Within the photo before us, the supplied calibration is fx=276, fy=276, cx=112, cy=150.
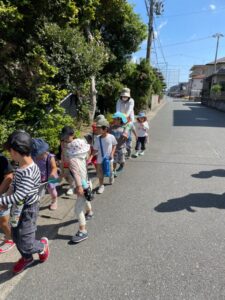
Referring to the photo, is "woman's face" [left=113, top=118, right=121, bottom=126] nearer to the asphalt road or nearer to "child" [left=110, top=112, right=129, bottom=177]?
"child" [left=110, top=112, right=129, bottom=177]

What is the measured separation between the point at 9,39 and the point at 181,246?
15.7ft

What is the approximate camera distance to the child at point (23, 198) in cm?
250

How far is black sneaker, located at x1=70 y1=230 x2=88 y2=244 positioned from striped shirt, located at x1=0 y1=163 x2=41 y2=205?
1.01 m

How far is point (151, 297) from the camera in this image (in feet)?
8.07

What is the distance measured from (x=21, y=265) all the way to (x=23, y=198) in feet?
2.61

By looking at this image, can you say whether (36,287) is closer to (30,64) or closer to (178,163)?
(30,64)

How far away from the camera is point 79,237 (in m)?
3.37

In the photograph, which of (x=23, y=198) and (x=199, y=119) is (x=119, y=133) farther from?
(x=199, y=119)

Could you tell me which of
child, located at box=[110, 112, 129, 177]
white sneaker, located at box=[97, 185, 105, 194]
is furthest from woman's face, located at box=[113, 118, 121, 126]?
white sneaker, located at box=[97, 185, 105, 194]

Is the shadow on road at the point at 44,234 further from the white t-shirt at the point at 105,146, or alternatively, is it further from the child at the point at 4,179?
the white t-shirt at the point at 105,146

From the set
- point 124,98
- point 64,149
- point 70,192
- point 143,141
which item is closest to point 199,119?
point 143,141

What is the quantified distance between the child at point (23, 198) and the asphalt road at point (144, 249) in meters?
0.27

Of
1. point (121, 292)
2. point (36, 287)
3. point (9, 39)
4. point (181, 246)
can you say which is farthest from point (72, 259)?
point (9, 39)

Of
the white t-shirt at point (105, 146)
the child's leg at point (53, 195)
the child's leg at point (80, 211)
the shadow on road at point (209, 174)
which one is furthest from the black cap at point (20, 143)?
the shadow on road at point (209, 174)
